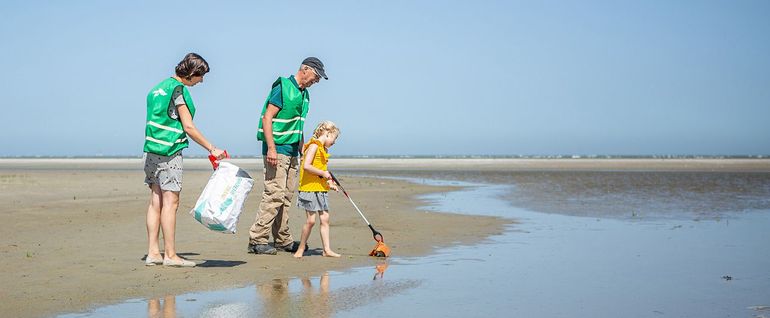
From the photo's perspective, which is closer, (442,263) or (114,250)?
(442,263)

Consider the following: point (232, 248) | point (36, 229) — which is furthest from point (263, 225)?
point (36, 229)

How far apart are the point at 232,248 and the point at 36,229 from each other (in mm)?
3031

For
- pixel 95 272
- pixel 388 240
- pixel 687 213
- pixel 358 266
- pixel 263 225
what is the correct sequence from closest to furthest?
1. pixel 95 272
2. pixel 358 266
3. pixel 263 225
4. pixel 388 240
5. pixel 687 213

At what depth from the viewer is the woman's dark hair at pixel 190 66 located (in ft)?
23.9

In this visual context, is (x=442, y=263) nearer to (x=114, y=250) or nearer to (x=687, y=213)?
(x=114, y=250)

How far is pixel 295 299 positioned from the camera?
572 cm

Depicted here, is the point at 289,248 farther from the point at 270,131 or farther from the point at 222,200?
the point at 222,200

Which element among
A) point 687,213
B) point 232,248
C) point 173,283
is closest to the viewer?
point 173,283

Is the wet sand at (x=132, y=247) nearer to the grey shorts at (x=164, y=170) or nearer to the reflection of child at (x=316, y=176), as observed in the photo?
the reflection of child at (x=316, y=176)

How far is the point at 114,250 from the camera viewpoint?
8.31 m

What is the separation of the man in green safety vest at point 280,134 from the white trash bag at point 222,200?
2.57 feet

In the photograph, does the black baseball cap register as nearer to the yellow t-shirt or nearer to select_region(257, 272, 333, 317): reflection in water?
the yellow t-shirt

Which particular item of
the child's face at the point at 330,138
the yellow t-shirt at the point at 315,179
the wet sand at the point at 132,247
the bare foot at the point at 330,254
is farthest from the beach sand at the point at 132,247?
the child's face at the point at 330,138

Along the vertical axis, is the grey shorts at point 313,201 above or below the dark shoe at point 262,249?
above
